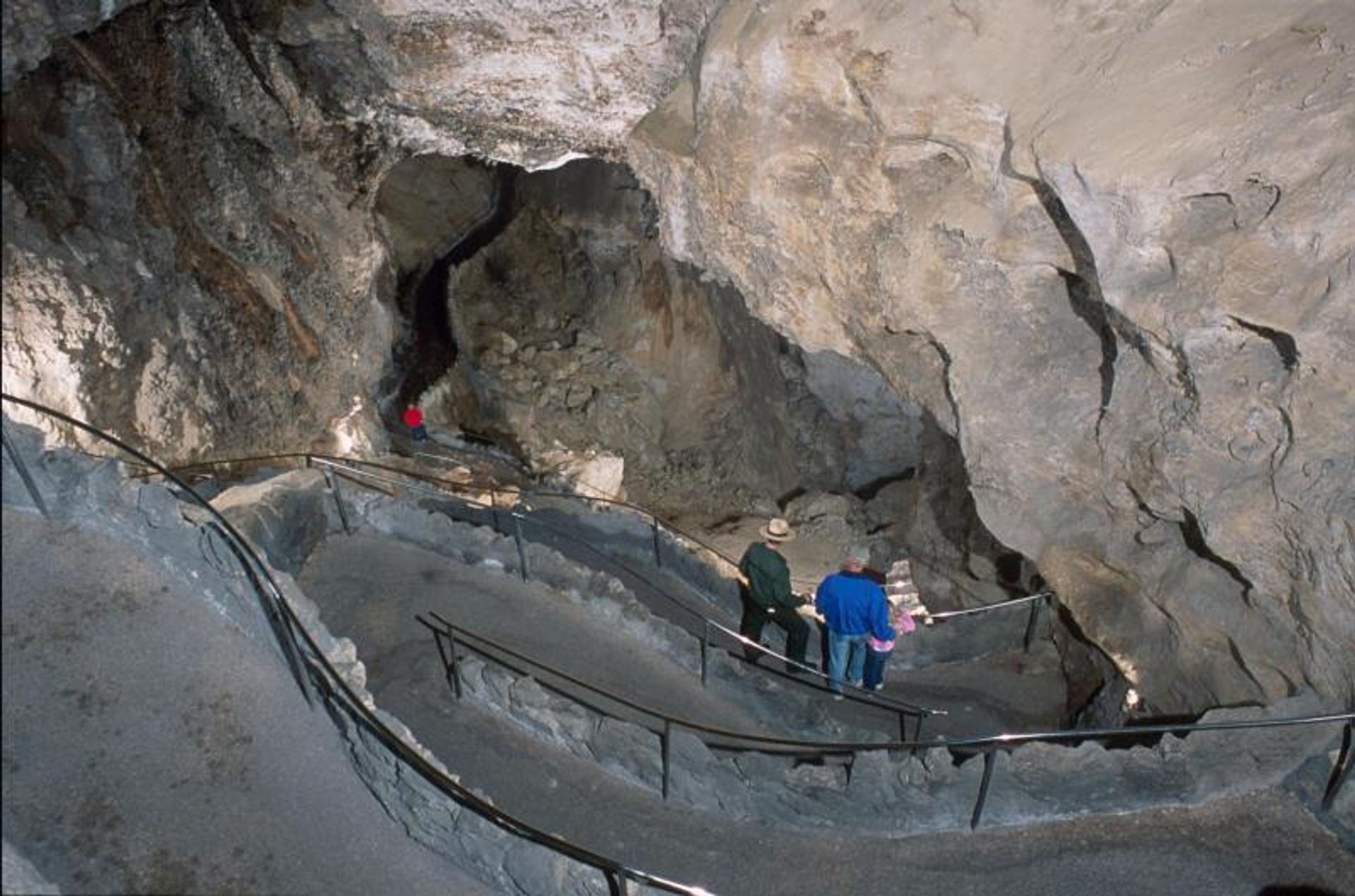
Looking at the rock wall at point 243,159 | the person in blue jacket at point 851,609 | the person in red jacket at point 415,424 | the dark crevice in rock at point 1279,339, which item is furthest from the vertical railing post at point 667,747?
the person in red jacket at point 415,424

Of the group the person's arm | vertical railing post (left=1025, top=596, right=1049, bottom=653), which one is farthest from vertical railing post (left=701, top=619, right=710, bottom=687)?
vertical railing post (left=1025, top=596, right=1049, bottom=653)

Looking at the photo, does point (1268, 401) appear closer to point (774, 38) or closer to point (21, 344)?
point (774, 38)

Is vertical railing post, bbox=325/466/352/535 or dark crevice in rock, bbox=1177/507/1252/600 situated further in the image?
vertical railing post, bbox=325/466/352/535

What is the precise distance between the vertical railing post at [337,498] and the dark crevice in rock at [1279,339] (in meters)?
6.35

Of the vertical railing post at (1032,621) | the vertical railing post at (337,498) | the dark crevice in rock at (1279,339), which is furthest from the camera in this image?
the vertical railing post at (1032,621)

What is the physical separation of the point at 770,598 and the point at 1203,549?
3.40 metres

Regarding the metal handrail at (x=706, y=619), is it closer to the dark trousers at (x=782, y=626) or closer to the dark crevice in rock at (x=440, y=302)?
the dark trousers at (x=782, y=626)

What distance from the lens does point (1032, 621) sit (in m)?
9.38

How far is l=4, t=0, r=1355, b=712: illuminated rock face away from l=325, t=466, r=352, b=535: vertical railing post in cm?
117

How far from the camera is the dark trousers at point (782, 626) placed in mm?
7895

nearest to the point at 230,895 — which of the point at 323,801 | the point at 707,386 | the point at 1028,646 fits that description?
the point at 323,801

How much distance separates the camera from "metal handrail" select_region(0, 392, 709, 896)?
417 centimetres

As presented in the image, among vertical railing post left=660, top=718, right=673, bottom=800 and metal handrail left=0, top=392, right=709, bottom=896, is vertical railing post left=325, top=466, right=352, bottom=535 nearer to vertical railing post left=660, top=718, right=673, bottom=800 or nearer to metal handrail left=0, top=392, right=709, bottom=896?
metal handrail left=0, top=392, right=709, bottom=896

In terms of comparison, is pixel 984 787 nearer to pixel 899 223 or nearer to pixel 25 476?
pixel 899 223
